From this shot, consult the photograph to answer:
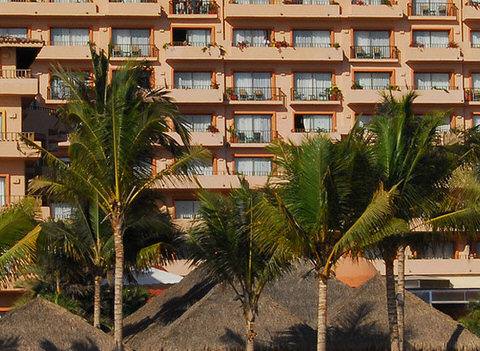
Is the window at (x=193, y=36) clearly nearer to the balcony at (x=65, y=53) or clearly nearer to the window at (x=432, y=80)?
the balcony at (x=65, y=53)

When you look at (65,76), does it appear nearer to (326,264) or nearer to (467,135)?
(326,264)

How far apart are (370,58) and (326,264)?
4646cm

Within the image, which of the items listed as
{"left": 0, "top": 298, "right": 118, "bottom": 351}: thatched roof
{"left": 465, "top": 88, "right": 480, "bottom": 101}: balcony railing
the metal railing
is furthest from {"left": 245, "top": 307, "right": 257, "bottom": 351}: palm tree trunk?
{"left": 465, "top": 88, "right": 480, "bottom": 101}: balcony railing

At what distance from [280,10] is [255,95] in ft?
17.5

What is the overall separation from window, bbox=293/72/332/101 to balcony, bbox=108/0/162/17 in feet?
31.4

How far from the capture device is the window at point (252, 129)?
264ft

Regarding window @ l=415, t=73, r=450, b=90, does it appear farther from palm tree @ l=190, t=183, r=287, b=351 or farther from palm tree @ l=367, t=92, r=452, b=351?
palm tree @ l=367, t=92, r=452, b=351

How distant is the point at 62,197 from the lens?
40031mm

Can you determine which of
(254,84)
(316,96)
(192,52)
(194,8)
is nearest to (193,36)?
(194,8)

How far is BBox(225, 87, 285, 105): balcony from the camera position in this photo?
8006 cm

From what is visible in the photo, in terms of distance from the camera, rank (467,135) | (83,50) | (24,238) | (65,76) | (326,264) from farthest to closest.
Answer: (83,50), (467,135), (65,76), (326,264), (24,238)

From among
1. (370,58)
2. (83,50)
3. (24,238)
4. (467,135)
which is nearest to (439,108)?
(370,58)

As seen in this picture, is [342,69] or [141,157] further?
[342,69]

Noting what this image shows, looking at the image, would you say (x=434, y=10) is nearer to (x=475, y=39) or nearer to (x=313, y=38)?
(x=475, y=39)
